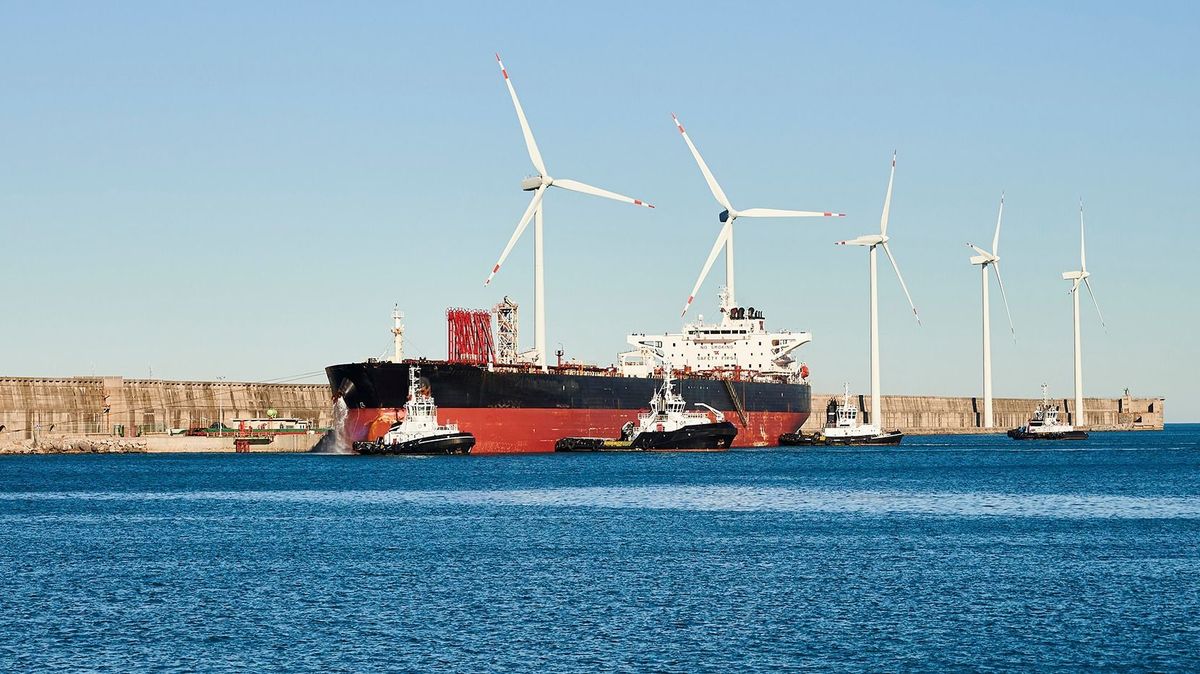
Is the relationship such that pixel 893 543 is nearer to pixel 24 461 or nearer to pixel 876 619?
pixel 876 619

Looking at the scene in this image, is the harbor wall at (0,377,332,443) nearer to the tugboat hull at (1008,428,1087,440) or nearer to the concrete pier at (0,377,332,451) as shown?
the concrete pier at (0,377,332,451)

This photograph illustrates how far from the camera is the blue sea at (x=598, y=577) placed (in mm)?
31000

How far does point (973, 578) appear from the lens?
1618 inches

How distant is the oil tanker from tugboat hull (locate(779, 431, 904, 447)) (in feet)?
4.31

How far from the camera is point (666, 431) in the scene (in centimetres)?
11856

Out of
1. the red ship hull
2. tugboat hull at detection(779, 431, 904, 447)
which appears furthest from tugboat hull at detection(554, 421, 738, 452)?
tugboat hull at detection(779, 431, 904, 447)

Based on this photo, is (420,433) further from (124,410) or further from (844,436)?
(844,436)

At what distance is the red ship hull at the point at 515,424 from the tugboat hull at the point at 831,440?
31.0 metres

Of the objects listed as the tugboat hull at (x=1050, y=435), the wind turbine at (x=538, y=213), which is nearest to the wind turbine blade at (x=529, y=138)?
the wind turbine at (x=538, y=213)

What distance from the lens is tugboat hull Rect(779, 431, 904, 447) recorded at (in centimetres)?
14838

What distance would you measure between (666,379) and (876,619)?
264ft

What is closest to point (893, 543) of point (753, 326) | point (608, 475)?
point (608, 475)

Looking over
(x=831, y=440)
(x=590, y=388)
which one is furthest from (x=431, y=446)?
(x=831, y=440)

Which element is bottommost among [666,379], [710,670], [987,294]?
[710,670]
